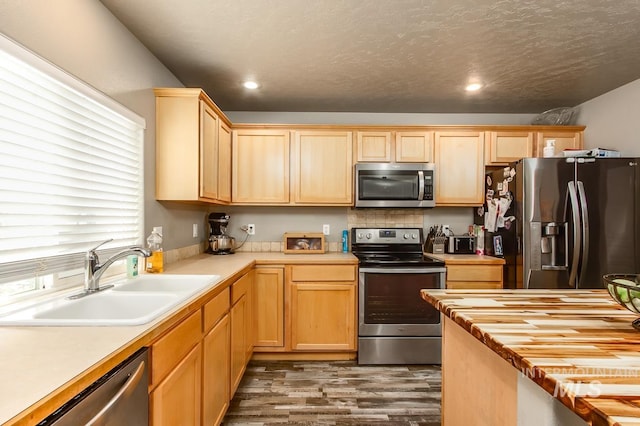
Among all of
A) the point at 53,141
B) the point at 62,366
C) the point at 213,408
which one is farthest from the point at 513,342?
the point at 53,141

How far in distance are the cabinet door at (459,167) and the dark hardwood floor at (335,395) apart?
1.60 m

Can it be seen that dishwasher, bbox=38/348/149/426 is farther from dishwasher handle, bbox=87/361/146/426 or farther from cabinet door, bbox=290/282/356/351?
cabinet door, bbox=290/282/356/351

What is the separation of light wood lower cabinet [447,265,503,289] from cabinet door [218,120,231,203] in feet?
6.90

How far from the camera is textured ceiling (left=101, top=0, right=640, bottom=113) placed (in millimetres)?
1763

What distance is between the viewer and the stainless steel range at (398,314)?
280 centimetres

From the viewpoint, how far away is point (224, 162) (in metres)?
2.94

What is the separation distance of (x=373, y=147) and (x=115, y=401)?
2.82 metres

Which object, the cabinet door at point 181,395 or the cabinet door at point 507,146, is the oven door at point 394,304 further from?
the cabinet door at point 181,395

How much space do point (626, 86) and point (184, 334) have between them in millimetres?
3822

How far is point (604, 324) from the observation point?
3.28 feet

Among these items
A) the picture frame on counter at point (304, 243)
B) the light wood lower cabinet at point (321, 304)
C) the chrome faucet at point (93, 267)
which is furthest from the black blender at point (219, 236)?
the chrome faucet at point (93, 267)

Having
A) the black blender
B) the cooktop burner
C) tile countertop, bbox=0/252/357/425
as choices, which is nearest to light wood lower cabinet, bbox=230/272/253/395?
the black blender

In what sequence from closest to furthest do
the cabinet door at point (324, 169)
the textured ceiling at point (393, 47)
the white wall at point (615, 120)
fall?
the textured ceiling at point (393, 47)
the white wall at point (615, 120)
the cabinet door at point (324, 169)

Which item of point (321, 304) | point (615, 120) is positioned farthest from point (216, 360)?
point (615, 120)
